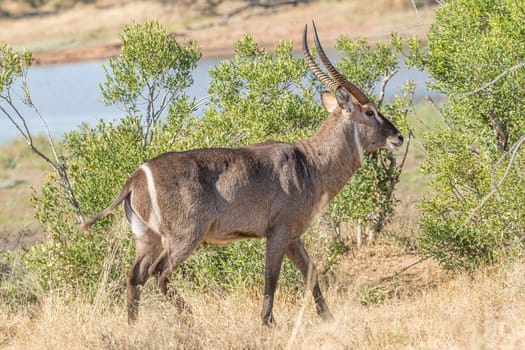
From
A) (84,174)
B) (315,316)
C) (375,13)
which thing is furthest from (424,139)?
(375,13)

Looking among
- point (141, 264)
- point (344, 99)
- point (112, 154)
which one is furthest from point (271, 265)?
point (112, 154)

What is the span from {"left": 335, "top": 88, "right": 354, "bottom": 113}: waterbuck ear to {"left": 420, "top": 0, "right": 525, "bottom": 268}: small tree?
1238 mm

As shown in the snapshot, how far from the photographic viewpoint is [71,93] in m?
31.2

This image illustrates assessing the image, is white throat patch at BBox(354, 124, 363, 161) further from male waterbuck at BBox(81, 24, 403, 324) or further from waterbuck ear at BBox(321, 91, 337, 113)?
waterbuck ear at BBox(321, 91, 337, 113)

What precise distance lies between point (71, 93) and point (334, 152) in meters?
24.3

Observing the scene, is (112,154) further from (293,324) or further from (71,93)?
(71,93)

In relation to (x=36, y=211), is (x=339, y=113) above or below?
above

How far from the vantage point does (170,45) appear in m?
10.3

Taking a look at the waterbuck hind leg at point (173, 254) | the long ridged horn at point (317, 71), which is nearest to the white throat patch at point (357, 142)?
the long ridged horn at point (317, 71)

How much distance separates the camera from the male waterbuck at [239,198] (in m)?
7.19

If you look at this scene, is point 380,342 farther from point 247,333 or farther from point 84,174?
point 84,174

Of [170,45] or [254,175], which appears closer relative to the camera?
[254,175]

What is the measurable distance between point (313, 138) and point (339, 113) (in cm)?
34

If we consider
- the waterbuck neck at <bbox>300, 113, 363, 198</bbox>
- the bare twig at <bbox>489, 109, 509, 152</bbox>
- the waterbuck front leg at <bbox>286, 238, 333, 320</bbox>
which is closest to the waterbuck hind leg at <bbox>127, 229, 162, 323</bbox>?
the waterbuck front leg at <bbox>286, 238, 333, 320</bbox>
